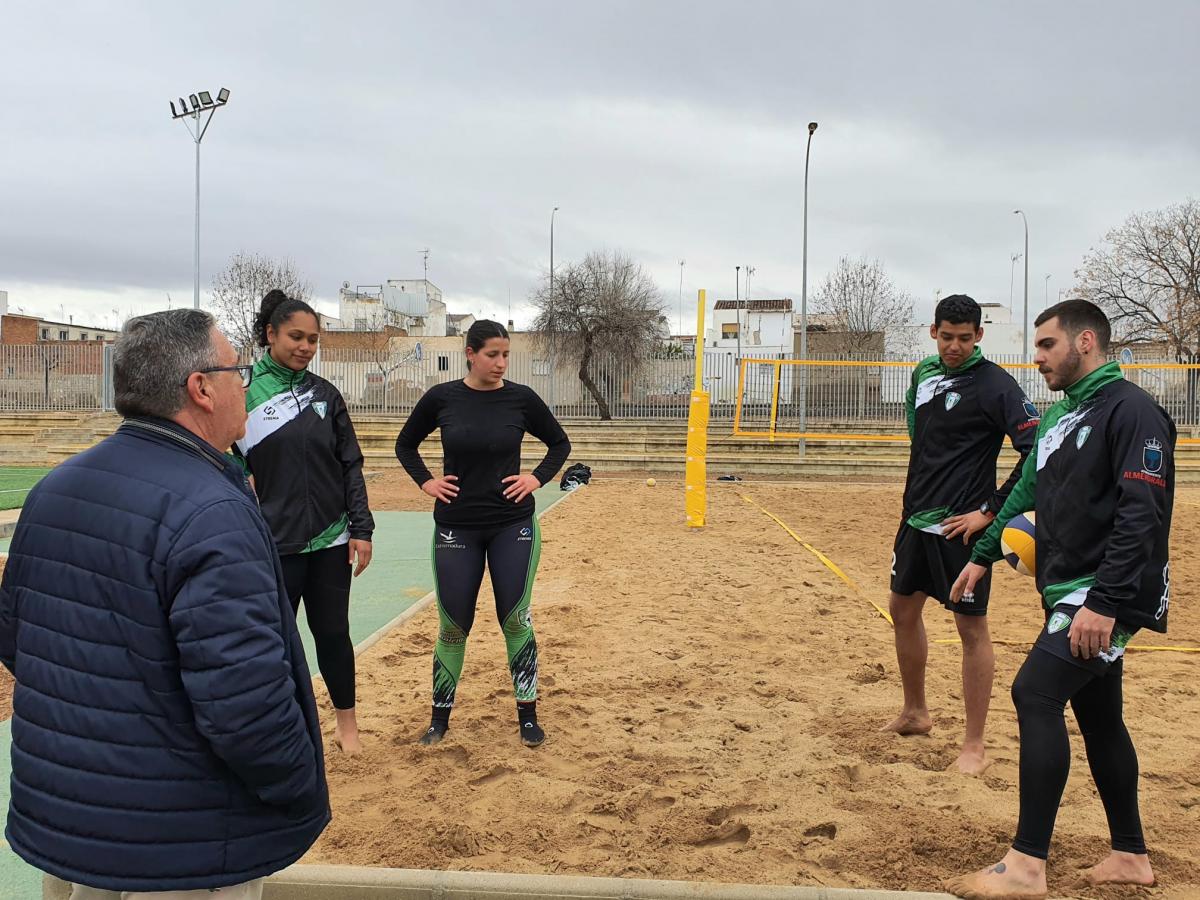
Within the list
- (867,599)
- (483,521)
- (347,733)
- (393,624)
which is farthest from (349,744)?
(867,599)

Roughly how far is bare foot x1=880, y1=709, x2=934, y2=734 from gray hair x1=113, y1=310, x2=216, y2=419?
373 centimetres

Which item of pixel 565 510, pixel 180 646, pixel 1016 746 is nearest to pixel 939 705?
pixel 1016 746

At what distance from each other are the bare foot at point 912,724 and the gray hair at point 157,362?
12.2ft

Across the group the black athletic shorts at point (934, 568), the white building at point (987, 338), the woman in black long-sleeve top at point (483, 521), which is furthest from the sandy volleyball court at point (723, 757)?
the white building at point (987, 338)

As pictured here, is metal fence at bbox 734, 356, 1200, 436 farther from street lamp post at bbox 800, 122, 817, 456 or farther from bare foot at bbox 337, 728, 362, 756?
bare foot at bbox 337, 728, 362, 756

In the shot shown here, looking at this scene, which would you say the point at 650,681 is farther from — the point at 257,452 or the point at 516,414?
the point at 257,452

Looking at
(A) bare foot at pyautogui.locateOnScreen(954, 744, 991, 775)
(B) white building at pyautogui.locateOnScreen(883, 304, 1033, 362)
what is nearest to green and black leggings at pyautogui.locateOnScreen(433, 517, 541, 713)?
(A) bare foot at pyautogui.locateOnScreen(954, 744, 991, 775)

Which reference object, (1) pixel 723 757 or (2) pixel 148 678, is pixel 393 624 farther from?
(2) pixel 148 678

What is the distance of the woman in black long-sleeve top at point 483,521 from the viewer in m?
4.09

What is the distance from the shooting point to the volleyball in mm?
3320

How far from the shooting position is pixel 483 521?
409cm

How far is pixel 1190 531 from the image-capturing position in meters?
11.9

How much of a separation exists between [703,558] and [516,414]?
220 inches

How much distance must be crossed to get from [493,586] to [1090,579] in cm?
251
